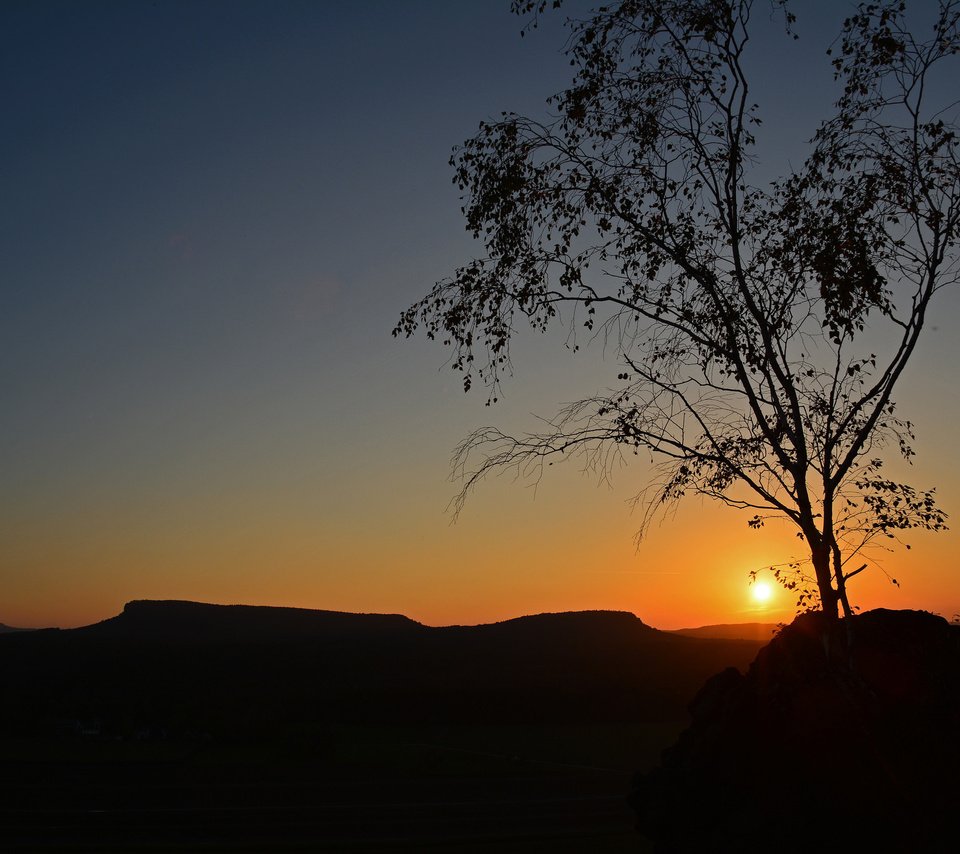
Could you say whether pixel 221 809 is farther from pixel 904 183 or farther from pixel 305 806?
pixel 904 183

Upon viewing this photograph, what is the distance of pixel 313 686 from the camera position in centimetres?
14538

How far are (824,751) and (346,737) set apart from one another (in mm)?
83423

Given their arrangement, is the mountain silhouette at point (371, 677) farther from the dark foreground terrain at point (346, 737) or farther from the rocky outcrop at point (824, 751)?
the rocky outcrop at point (824, 751)

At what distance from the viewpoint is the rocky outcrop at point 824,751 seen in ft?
52.8

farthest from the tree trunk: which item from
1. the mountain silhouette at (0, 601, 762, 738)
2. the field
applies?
the mountain silhouette at (0, 601, 762, 738)

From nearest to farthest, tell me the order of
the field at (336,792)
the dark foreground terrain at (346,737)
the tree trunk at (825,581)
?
the tree trunk at (825,581)
the field at (336,792)
the dark foreground terrain at (346,737)

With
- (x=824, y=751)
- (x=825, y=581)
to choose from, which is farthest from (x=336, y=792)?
(x=825, y=581)

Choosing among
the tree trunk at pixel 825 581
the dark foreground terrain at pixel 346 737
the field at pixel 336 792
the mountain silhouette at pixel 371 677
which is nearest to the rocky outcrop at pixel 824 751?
the tree trunk at pixel 825 581

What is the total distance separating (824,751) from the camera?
59.4 feet

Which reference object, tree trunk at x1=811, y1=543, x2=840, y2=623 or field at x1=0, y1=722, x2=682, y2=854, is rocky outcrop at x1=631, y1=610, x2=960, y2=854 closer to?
tree trunk at x1=811, y1=543, x2=840, y2=623

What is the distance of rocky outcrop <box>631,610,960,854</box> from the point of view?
52.8 feet

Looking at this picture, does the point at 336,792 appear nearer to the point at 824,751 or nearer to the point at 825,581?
the point at 824,751

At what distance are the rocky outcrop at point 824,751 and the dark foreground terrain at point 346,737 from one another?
14218mm

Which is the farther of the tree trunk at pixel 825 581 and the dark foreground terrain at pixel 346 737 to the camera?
the dark foreground terrain at pixel 346 737
